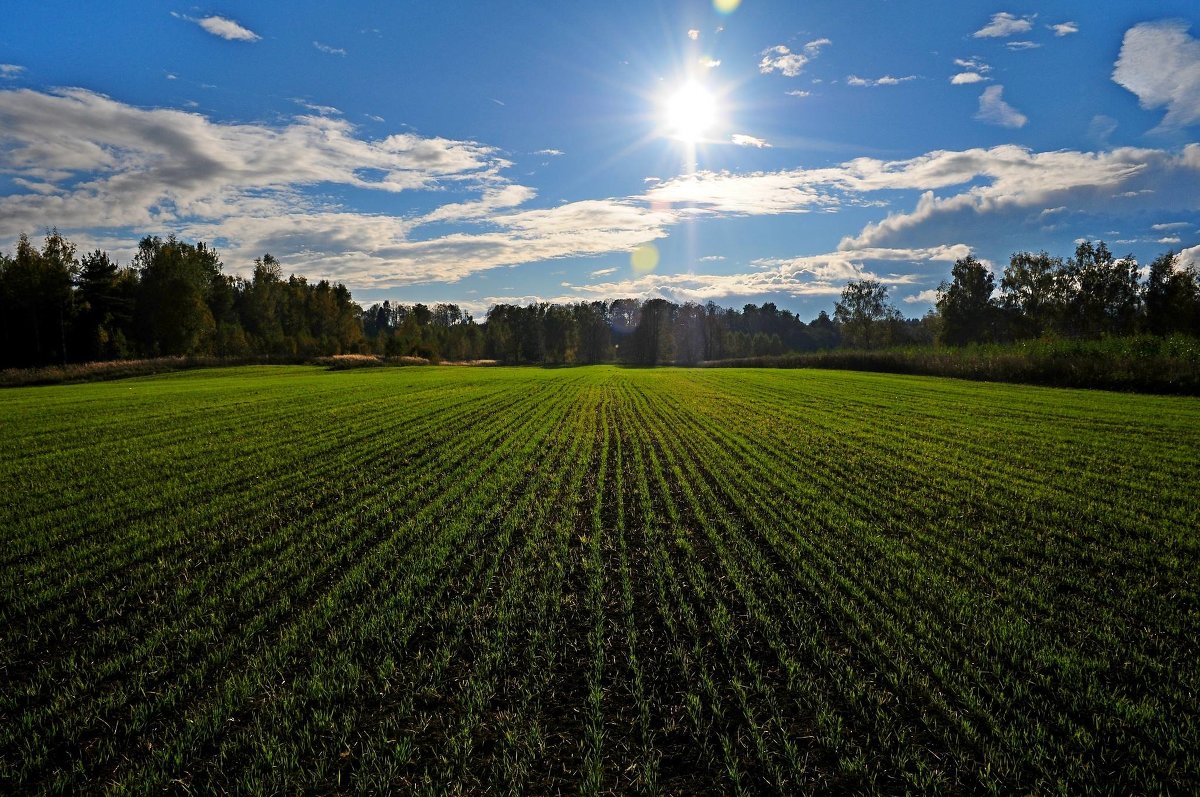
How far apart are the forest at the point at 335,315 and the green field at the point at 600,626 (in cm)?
6823

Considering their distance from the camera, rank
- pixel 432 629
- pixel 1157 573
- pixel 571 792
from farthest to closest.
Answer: pixel 1157 573 → pixel 432 629 → pixel 571 792

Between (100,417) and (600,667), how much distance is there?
77.4ft

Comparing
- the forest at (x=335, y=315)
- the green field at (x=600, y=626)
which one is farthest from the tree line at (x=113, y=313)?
the green field at (x=600, y=626)

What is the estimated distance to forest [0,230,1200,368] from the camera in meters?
63.5

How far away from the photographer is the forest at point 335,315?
63.5 m

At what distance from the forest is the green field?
6823cm

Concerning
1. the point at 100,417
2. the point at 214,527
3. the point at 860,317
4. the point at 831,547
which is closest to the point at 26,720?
the point at 214,527

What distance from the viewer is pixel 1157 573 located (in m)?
7.37

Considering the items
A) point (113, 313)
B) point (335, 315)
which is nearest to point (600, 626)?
point (113, 313)

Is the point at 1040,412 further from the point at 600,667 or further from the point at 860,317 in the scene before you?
the point at 860,317

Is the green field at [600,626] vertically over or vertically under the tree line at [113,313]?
under

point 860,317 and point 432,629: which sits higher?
point 860,317

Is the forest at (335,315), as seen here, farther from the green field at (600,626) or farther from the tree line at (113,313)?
the green field at (600,626)

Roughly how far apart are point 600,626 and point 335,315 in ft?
354
